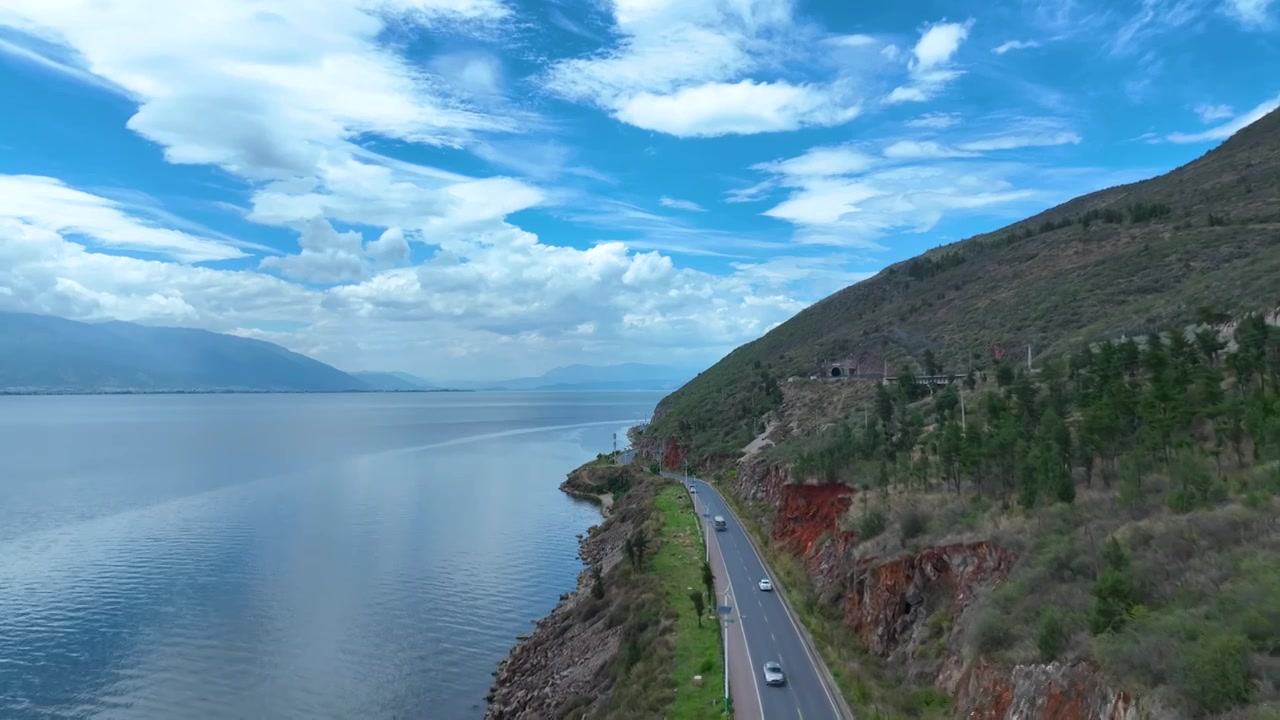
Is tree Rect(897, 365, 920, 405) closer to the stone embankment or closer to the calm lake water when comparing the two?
the stone embankment

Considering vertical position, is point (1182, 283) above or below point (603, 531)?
above

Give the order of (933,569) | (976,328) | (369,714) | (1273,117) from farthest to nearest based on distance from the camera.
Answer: (1273,117), (976,328), (369,714), (933,569)

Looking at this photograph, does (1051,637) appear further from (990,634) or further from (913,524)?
(913,524)

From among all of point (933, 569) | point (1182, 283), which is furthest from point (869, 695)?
point (1182, 283)

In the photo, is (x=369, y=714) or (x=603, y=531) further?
(x=603, y=531)

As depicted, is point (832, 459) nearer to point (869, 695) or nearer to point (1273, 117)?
point (869, 695)

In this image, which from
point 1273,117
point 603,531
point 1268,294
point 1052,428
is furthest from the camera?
point 1273,117
